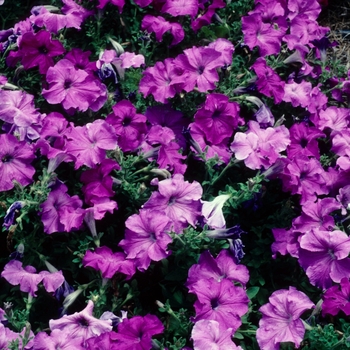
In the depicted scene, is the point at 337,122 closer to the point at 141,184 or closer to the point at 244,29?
the point at 244,29

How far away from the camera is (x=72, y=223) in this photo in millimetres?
Result: 2260

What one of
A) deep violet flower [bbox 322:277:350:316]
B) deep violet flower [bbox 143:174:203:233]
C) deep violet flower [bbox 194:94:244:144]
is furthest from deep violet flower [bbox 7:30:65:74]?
deep violet flower [bbox 322:277:350:316]

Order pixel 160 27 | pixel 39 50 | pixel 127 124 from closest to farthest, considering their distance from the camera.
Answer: pixel 127 124, pixel 39 50, pixel 160 27

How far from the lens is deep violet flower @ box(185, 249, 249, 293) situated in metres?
2.24

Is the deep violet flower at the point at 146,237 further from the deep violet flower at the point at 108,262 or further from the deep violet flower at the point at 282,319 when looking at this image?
the deep violet flower at the point at 282,319

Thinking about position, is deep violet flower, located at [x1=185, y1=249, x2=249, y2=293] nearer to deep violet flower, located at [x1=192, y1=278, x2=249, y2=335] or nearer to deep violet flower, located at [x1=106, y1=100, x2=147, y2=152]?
deep violet flower, located at [x1=192, y1=278, x2=249, y2=335]

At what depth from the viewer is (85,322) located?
2129 millimetres

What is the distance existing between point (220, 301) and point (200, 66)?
103 cm

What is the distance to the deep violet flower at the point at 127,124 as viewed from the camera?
2506 mm

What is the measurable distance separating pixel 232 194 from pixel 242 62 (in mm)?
836

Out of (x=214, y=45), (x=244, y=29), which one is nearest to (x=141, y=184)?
(x=214, y=45)

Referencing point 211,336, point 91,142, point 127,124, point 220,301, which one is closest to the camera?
point 211,336

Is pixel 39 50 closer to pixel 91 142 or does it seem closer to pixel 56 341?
pixel 91 142

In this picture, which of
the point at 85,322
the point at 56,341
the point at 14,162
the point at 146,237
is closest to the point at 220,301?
the point at 146,237
